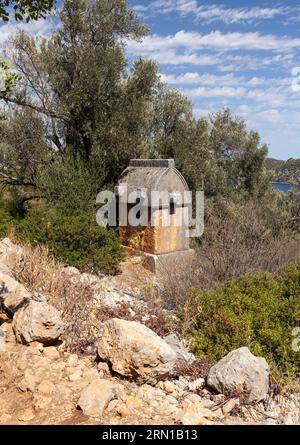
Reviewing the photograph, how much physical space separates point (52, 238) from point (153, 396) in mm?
6449

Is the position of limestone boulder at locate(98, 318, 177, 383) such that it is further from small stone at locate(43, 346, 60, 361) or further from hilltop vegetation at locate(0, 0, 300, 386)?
hilltop vegetation at locate(0, 0, 300, 386)

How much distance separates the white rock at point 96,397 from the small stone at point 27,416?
1.42 feet

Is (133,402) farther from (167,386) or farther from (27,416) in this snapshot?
(27,416)

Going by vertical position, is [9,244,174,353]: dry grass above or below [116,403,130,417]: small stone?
above

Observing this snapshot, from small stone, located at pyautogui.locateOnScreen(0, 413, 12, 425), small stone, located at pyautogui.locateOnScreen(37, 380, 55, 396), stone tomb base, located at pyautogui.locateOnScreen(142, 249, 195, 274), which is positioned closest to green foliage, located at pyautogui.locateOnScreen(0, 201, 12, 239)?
stone tomb base, located at pyautogui.locateOnScreen(142, 249, 195, 274)

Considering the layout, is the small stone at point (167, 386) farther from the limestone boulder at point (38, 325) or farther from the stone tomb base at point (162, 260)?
the stone tomb base at point (162, 260)

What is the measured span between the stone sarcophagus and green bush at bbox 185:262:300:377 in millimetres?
4444

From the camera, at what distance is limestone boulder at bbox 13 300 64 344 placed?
5043 millimetres

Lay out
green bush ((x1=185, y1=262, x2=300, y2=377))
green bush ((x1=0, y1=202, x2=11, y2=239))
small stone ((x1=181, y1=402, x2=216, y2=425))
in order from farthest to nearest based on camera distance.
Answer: green bush ((x1=0, y1=202, x2=11, y2=239)) < green bush ((x1=185, y1=262, x2=300, y2=377)) < small stone ((x1=181, y1=402, x2=216, y2=425))

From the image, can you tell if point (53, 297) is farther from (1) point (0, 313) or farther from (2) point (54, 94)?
(2) point (54, 94)

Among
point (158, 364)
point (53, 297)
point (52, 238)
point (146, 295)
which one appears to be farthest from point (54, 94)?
point (158, 364)

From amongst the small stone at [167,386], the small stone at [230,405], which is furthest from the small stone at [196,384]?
the small stone at [230,405]

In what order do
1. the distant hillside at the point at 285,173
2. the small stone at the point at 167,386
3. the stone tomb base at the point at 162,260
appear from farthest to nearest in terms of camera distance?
the distant hillside at the point at 285,173, the stone tomb base at the point at 162,260, the small stone at the point at 167,386

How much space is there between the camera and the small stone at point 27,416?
3.76 m
